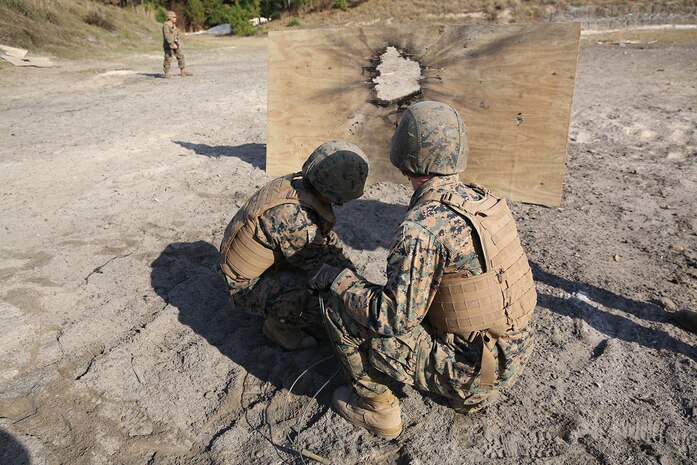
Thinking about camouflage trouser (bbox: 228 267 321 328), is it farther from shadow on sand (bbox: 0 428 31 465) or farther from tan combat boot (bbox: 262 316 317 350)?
shadow on sand (bbox: 0 428 31 465)

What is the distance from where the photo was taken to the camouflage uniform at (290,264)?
9.23 ft

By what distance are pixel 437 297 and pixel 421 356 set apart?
297 millimetres

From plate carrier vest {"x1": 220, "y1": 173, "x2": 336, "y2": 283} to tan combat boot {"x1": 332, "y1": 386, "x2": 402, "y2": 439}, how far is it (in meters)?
0.92

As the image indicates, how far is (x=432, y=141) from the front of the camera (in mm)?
2268

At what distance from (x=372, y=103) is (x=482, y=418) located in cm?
353

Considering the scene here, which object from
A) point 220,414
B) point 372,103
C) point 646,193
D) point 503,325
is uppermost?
point 372,103

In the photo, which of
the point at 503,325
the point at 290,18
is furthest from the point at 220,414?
the point at 290,18

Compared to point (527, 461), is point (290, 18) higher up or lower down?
higher up

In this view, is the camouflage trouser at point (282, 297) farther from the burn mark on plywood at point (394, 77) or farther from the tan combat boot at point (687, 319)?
the burn mark on plywood at point (394, 77)

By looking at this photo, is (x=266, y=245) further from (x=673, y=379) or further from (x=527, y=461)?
(x=673, y=379)

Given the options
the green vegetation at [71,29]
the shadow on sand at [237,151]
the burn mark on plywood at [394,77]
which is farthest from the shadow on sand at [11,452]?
the green vegetation at [71,29]

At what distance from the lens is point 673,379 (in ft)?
9.29

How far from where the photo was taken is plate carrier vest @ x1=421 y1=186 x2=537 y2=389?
2.15 metres

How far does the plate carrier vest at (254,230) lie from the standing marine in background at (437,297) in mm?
486
